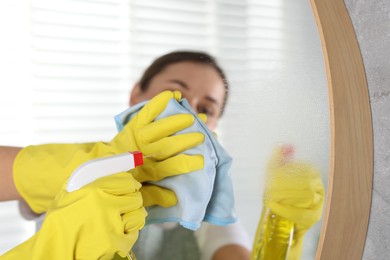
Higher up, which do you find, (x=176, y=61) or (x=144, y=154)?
(x=176, y=61)

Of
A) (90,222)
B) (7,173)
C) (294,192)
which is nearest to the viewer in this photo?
(90,222)

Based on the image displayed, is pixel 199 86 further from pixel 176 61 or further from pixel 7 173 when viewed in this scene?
pixel 7 173

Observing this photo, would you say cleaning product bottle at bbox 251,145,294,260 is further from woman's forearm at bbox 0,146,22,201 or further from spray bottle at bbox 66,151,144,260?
woman's forearm at bbox 0,146,22,201

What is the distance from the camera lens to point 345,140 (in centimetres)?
54

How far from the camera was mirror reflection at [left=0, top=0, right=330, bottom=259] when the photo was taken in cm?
58

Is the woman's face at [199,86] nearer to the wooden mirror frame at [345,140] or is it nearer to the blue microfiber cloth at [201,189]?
the blue microfiber cloth at [201,189]

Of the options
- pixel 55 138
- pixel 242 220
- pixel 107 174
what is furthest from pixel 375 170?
pixel 55 138

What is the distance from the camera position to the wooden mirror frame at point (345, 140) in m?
0.54

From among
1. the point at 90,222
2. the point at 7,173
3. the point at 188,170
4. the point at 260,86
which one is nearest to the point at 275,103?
the point at 260,86

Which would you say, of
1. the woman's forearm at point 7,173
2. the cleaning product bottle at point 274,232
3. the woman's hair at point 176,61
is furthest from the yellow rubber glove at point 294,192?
the woman's forearm at point 7,173

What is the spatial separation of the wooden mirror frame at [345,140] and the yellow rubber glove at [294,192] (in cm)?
2

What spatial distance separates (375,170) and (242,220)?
165 millimetres

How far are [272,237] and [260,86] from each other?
7.1 inches

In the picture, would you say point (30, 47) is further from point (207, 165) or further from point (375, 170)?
point (375, 170)
